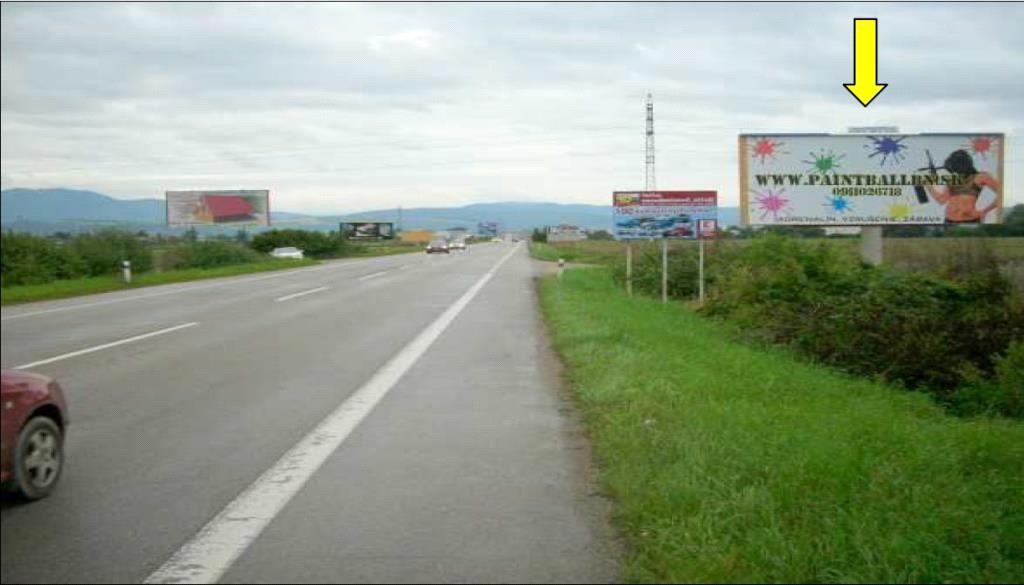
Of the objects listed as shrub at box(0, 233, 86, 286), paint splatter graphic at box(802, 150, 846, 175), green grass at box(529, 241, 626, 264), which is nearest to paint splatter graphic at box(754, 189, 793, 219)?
paint splatter graphic at box(802, 150, 846, 175)

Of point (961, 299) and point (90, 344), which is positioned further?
point (961, 299)

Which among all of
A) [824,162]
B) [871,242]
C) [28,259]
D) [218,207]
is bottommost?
[871,242]

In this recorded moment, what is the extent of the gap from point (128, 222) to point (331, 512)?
3.28 m

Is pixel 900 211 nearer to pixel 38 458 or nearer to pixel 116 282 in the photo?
pixel 116 282

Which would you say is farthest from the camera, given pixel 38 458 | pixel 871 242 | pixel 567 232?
pixel 567 232

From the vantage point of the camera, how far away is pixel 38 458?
5629 millimetres

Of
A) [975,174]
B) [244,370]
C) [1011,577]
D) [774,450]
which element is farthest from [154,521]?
[975,174]

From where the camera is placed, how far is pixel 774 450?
6.75m

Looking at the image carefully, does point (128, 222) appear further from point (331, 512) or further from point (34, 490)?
point (331, 512)

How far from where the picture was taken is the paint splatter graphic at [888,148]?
25.5 m

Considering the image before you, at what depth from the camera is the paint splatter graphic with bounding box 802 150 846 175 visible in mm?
25609

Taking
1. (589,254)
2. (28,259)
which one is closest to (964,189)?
(28,259)

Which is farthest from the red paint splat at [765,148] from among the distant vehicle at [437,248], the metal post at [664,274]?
the distant vehicle at [437,248]

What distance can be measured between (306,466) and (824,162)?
21.7 metres
